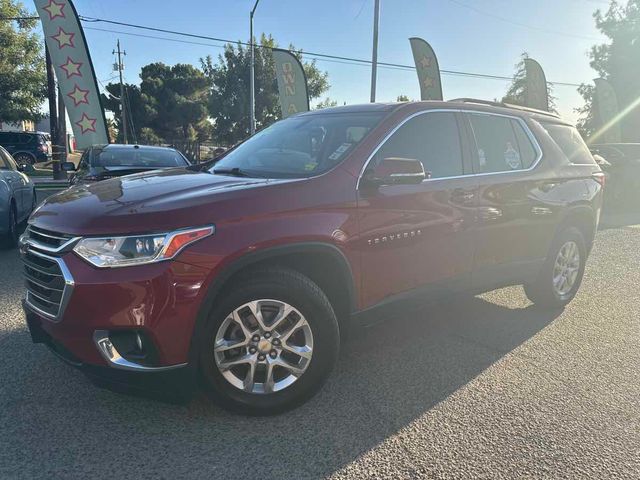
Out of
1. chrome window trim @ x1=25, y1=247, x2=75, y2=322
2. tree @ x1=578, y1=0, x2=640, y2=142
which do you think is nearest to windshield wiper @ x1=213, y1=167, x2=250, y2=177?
chrome window trim @ x1=25, y1=247, x2=75, y2=322

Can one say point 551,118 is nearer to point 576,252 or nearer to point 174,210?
point 576,252

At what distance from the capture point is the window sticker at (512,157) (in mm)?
4172

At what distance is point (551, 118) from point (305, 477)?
162 inches

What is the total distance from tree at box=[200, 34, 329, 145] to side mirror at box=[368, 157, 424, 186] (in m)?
39.3

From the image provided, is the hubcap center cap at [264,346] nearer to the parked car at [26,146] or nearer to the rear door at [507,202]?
the rear door at [507,202]

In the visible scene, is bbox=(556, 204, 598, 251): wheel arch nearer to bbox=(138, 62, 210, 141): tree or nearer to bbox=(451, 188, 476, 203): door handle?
bbox=(451, 188, 476, 203): door handle

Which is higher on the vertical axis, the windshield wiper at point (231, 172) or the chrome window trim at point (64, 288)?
the windshield wiper at point (231, 172)

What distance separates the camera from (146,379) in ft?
8.05

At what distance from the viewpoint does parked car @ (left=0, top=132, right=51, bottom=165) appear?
2633 cm

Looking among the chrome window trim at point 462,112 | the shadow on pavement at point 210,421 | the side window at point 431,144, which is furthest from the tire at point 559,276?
the side window at point 431,144

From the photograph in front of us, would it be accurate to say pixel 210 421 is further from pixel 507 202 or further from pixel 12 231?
pixel 12 231

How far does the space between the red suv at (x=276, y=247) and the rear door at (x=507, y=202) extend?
0.02 metres

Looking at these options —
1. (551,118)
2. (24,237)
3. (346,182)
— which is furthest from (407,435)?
(551,118)

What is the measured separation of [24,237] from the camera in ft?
9.64
